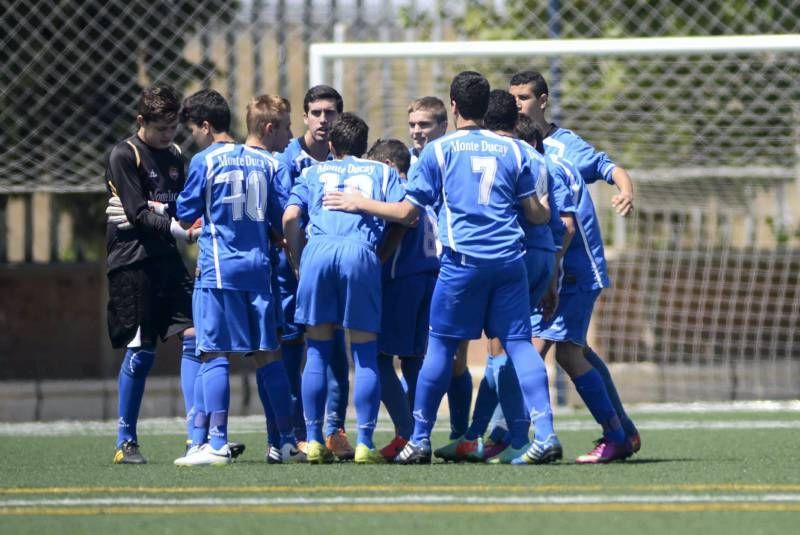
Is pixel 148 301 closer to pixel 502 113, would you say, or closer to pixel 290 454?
pixel 290 454

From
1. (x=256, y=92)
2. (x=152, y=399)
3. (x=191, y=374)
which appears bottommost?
(x=152, y=399)

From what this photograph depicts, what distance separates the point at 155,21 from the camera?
15359mm

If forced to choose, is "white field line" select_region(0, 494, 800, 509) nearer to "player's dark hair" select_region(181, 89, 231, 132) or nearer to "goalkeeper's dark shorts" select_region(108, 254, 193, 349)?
"goalkeeper's dark shorts" select_region(108, 254, 193, 349)

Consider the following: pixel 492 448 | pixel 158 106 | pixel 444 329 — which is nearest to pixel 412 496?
pixel 444 329

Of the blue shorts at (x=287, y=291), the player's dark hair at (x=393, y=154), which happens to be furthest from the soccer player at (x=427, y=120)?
the blue shorts at (x=287, y=291)

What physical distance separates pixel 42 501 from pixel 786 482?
120 inches

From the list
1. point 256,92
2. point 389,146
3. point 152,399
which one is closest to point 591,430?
point 389,146

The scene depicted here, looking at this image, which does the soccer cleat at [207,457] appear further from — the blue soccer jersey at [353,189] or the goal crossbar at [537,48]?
the goal crossbar at [537,48]

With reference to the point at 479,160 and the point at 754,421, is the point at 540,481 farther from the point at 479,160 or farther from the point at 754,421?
the point at 754,421

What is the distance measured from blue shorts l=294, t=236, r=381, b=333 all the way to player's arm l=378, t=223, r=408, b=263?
0.18 m

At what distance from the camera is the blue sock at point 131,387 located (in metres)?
8.07

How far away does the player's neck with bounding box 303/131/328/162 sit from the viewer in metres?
8.43

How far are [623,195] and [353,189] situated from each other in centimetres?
134

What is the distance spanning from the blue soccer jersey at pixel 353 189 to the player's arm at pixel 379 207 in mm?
130
